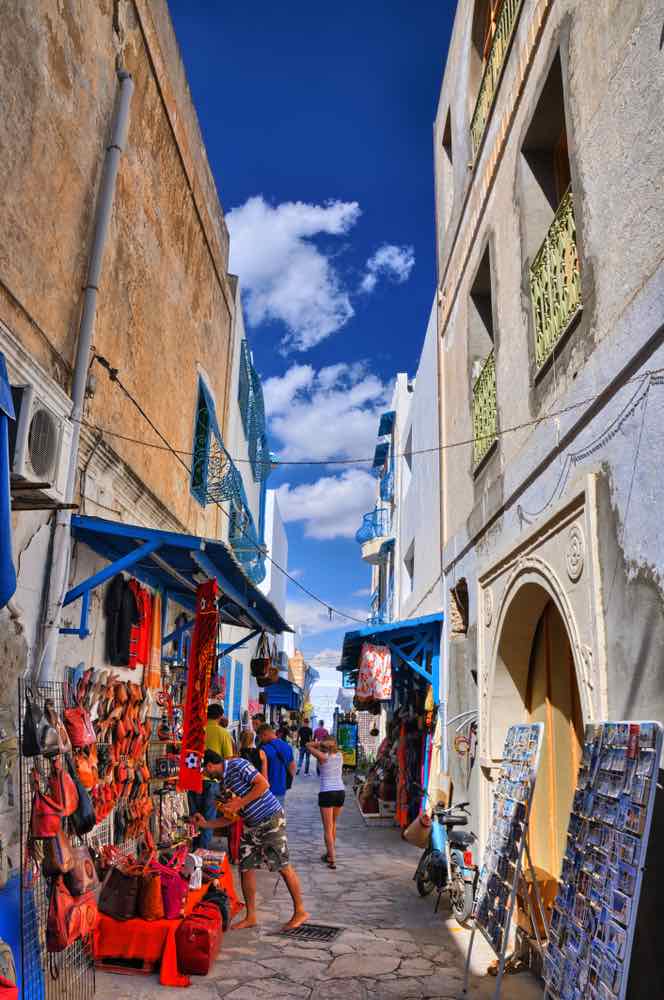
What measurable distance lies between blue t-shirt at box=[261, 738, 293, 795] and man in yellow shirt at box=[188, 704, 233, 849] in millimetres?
549

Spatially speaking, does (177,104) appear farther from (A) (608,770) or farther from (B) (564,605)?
(A) (608,770)

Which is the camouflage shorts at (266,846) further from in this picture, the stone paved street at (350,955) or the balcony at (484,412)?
the balcony at (484,412)

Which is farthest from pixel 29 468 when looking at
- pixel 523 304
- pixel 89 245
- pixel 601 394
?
pixel 523 304

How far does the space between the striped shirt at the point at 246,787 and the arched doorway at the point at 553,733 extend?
222cm

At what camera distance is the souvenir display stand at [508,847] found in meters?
4.36

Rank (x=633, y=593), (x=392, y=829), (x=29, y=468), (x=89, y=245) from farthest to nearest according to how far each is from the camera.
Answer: (x=392, y=829)
(x=89, y=245)
(x=29, y=468)
(x=633, y=593)

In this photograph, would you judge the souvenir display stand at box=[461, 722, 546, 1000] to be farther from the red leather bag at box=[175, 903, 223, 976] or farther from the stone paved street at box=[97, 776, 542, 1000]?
the red leather bag at box=[175, 903, 223, 976]

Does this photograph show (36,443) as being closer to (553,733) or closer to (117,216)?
(117,216)

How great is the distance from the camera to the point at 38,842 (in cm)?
415

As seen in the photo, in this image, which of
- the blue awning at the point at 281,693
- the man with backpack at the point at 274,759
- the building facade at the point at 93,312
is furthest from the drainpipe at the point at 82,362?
the blue awning at the point at 281,693

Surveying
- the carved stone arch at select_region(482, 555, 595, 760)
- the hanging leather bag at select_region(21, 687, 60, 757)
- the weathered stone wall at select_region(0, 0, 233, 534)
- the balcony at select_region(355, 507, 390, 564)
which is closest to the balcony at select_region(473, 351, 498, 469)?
the carved stone arch at select_region(482, 555, 595, 760)

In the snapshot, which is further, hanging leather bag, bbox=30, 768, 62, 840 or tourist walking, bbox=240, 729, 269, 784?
tourist walking, bbox=240, 729, 269, 784

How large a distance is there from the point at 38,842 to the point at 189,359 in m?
7.67

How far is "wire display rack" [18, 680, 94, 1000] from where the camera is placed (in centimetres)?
394
